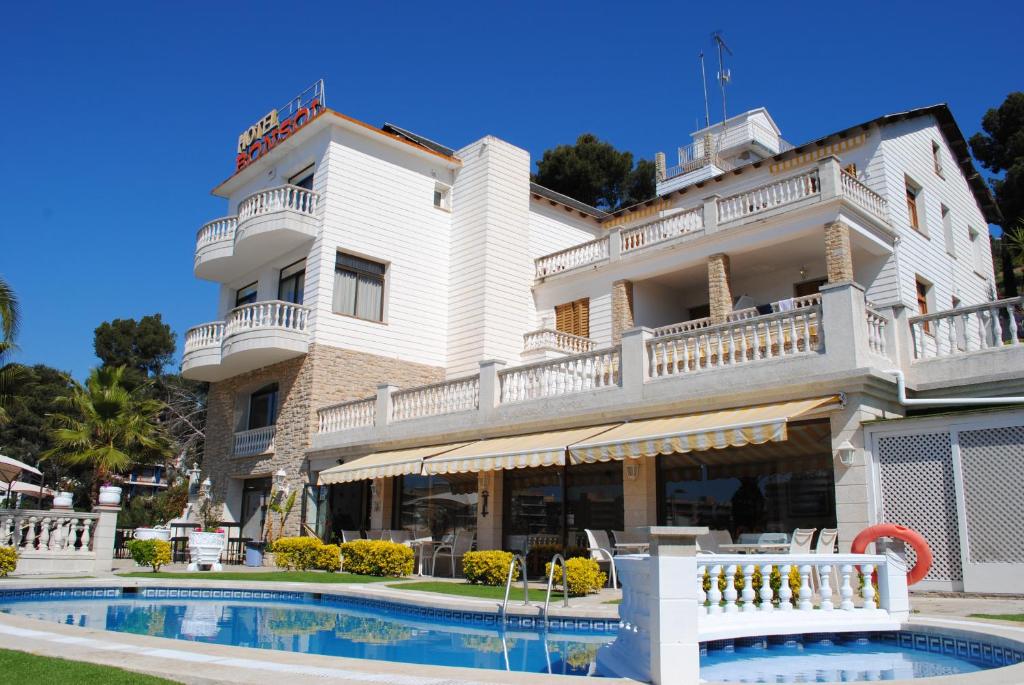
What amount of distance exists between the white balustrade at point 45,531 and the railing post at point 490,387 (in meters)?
8.78

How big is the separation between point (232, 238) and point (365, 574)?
13.1 metres

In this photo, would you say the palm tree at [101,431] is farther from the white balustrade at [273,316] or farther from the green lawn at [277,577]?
the green lawn at [277,577]

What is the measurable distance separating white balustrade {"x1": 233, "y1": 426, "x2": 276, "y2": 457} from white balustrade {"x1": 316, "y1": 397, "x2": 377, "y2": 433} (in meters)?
2.62

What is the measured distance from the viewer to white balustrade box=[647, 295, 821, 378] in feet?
44.7

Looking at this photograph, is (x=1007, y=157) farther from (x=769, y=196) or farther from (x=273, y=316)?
(x=273, y=316)

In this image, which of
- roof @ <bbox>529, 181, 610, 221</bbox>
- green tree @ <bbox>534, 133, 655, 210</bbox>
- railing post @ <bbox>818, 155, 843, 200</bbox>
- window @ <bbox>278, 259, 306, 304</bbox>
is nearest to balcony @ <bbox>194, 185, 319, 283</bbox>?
window @ <bbox>278, 259, 306, 304</bbox>

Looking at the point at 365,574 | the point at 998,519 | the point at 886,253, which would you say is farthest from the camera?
the point at 886,253

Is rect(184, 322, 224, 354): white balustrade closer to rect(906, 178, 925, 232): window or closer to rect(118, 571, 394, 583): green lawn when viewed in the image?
rect(118, 571, 394, 583): green lawn

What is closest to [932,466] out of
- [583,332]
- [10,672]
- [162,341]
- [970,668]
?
[970,668]

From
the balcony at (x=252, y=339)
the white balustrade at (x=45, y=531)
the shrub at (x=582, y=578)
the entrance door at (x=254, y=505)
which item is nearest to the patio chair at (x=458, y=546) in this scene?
the shrub at (x=582, y=578)

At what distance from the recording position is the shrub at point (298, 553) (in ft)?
66.0

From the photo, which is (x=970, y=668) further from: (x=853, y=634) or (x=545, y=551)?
(x=545, y=551)

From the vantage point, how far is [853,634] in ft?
29.2

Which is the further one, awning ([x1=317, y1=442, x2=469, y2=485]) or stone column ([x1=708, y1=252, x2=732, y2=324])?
stone column ([x1=708, y1=252, x2=732, y2=324])
